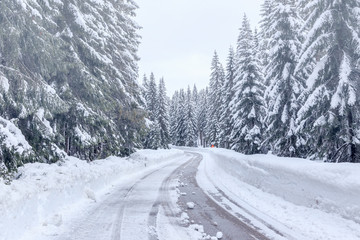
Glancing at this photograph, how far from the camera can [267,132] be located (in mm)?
19047

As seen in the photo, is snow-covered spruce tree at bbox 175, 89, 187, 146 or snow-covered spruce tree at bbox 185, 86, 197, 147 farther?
snow-covered spruce tree at bbox 175, 89, 187, 146

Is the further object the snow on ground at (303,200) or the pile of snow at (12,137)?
the pile of snow at (12,137)

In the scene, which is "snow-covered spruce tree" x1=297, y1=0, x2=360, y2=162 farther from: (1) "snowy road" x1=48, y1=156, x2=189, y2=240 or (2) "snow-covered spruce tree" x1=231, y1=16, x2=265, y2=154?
(2) "snow-covered spruce tree" x1=231, y1=16, x2=265, y2=154

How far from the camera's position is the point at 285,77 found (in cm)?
1678

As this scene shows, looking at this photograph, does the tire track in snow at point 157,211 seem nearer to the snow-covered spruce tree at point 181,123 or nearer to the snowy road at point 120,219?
the snowy road at point 120,219

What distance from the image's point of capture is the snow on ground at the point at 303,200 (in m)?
5.86

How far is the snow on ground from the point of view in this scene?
5.86 meters

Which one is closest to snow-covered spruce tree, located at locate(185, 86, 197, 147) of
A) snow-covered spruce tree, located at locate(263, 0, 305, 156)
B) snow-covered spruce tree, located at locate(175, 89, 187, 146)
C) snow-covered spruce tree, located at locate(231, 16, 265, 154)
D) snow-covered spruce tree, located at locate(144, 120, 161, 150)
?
snow-covered spruce tree, located at locate(175, 89, 187, 146)

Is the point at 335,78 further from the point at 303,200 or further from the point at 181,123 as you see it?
the point at 181,123

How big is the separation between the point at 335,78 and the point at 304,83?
613 centimetres

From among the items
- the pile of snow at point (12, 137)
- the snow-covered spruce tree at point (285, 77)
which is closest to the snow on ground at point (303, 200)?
the pile of snow at point (12, 137)

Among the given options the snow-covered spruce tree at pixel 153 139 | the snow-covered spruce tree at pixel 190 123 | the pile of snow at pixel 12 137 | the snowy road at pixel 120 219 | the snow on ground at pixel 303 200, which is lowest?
the snowy road at pixel 120 219

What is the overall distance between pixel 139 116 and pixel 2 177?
12059 mm

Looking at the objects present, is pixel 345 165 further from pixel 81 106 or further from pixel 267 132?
pixel 267 132
